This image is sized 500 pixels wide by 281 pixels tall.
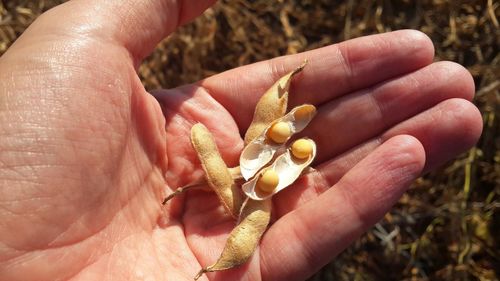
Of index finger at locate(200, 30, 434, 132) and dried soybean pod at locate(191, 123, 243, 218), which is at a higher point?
index finger at locate(200, 30, 434, 132)

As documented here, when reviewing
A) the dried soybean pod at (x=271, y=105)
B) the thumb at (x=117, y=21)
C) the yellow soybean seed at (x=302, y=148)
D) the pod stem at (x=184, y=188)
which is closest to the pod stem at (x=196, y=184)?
the pod stem at (x=184, y=188)

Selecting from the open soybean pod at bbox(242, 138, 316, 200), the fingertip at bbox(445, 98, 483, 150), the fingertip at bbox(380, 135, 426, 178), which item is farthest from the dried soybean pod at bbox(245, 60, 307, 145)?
the fingertip at bbox(445, 98, 483, 150)

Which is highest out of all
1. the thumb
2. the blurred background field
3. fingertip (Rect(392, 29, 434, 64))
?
the thumb

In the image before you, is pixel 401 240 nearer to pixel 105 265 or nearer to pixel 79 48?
pixel 105 265

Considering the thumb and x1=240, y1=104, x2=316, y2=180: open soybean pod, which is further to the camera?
x1=240, y1=104, x2=316, y2=180: open soybean pod

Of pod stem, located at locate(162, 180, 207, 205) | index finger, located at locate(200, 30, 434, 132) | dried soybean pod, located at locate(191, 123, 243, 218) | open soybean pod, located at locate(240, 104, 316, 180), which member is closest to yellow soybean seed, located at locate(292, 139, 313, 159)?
open soybean pod, located at locate(240, 104, 316, 180)

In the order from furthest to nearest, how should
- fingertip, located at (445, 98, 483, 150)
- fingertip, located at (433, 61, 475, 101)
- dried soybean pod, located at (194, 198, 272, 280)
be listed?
1. fingertip, located at (433, 61, 475, 101)
2. fingertip, located at (445, 98, 483, 150)
3. dried soybean pod, located at (194, 198, 272, 280)

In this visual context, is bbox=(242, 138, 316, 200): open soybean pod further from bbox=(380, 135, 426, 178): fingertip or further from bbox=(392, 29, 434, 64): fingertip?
bbox=(392, 29, 434, 64): fingertip

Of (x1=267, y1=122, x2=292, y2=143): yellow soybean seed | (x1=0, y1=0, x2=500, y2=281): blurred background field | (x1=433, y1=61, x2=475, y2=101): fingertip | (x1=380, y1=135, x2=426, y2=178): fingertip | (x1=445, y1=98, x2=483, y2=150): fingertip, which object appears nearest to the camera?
(x1=380, y1=135, x2=426, y2=178): fingertip
